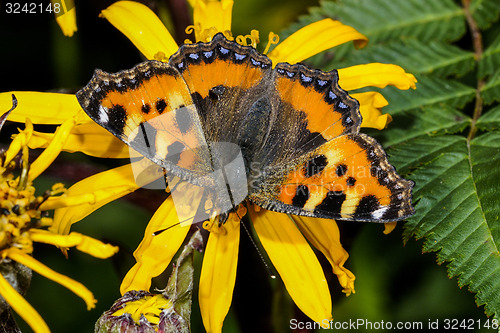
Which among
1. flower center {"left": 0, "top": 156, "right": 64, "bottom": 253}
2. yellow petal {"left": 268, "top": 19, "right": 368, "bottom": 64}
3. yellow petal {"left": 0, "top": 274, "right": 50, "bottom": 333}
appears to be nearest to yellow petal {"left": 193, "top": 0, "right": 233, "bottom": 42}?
yellow petal {"left": 268, "top": 19, "right": 368, "bottom": 64}

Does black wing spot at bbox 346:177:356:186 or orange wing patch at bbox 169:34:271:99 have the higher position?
orange wing patch at bbox 169:34:271:99

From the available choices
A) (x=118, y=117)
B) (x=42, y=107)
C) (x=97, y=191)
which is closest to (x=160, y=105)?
(x=118, y=117)

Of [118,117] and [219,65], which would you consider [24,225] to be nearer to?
[118,117]

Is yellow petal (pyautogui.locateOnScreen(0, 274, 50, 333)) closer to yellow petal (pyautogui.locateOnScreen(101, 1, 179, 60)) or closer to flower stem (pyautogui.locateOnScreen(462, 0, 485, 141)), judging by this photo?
yellow petal (pyautogui.locateOnScreen(101, 1, 179, 60))

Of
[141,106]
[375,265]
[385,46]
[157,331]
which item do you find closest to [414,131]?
Answer: [385,46]

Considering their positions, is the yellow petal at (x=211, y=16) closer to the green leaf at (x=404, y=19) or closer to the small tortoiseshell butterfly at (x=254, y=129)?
the small tortoiseshell butterfly at (x=254, y=129)

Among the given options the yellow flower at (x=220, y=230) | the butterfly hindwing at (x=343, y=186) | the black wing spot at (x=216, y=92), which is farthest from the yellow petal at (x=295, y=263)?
the black wing spot at (x=216, y=92)
